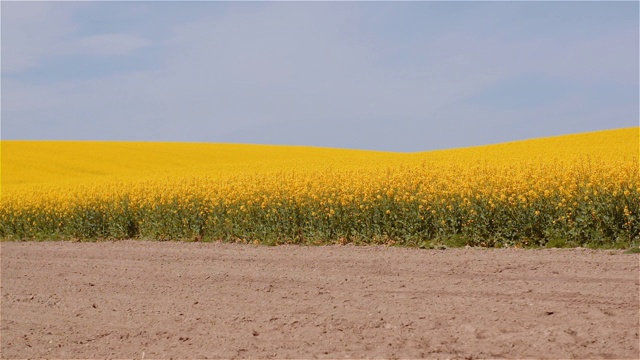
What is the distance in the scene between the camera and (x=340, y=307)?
8.82 metres

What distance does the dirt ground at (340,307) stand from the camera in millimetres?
7200

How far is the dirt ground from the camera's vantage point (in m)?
7.20

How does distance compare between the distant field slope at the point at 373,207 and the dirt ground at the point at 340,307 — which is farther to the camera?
the distant field slope at the point at 373,207

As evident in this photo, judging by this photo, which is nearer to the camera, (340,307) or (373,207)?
(340,307)

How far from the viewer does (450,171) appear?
17.8 m

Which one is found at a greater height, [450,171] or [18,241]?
[450,171]

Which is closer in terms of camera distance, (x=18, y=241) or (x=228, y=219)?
(x=228, y=219)

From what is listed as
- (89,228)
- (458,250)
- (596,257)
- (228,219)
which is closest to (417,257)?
(458,250)

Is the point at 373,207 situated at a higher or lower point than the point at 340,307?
higher

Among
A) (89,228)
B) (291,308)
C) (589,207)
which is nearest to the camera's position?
(291,308)

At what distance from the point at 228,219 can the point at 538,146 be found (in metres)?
17.2

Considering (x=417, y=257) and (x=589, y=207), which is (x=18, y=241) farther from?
(x=589, y=207)

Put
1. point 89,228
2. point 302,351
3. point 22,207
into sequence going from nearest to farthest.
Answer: point 302,351, point 89,228, point 22,207

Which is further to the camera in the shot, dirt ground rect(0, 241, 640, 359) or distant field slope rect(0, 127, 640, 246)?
distant field slope rect(0, 127, 640, 246)
